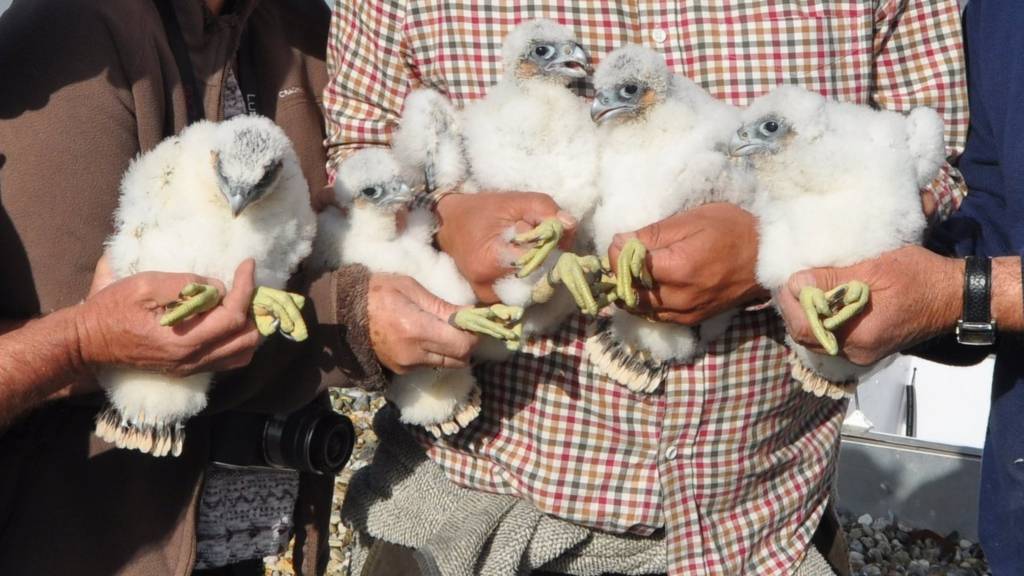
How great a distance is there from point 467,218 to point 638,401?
0.60m

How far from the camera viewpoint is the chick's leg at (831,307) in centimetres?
205

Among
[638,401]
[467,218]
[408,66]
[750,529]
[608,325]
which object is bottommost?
[750,529]

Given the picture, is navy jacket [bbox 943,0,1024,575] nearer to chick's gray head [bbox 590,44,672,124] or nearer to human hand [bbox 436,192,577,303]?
chick's gray head [bbox 590,44,672,124]

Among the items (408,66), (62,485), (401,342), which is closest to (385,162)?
(408,66)

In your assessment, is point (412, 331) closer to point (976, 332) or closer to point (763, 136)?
point (763, 136)

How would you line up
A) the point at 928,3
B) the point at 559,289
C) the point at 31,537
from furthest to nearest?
1. the point at 928,3
2. the point at 559,289
3. the point at 31,537

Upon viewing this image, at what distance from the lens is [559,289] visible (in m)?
2.37

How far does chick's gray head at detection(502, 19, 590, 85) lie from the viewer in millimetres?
2424

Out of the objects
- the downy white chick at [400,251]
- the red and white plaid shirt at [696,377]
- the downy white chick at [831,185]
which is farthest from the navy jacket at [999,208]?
the downy white chick at [400,251]

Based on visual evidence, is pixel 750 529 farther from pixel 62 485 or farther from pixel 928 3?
pixel 62 485

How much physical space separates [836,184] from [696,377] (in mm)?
555

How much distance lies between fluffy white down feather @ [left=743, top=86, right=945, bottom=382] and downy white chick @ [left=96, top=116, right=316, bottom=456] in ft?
3.46

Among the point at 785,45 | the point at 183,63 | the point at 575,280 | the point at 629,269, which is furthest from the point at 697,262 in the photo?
the point at 183,63

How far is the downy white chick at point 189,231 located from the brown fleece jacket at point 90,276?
0.11 metres
